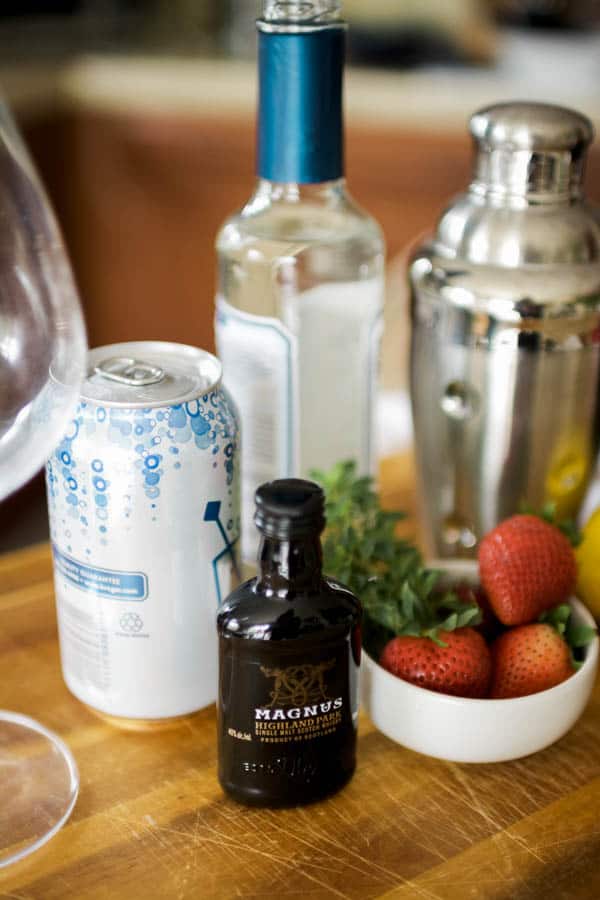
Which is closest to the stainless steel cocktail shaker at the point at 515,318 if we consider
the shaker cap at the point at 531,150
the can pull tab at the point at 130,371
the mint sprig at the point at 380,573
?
the shaker cap at the point at 531,150

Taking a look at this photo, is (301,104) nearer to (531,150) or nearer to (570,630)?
(531,150)

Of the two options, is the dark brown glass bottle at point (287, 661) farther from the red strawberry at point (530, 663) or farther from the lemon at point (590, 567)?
the lemon at point (590, 567)

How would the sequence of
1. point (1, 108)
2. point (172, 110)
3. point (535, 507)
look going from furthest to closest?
point (172, 110) → point (535, 507) → point (1, 108)

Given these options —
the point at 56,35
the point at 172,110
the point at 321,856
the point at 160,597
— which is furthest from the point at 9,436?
the point at 56,35

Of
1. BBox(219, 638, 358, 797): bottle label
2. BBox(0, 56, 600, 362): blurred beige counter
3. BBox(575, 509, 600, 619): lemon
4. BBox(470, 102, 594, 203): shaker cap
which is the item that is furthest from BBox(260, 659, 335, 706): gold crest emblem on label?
BBox(0, 56, 600, 362): blurred beige counter

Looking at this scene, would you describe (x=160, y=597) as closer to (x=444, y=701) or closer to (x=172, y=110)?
(x=444, y=701)

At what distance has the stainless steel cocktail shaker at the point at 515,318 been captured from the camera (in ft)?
2.27

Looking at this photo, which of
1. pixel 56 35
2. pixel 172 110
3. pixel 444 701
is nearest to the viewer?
pixel 444 701

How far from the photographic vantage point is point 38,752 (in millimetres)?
584

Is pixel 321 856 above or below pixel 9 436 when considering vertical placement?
below

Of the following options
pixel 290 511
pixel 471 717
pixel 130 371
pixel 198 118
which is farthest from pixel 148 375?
pixel 198 118

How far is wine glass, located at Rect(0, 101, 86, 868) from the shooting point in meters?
0.46

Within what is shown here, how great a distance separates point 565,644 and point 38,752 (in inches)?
10.9

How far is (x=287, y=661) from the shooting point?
0.51m
